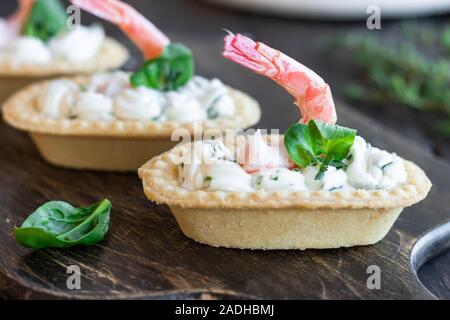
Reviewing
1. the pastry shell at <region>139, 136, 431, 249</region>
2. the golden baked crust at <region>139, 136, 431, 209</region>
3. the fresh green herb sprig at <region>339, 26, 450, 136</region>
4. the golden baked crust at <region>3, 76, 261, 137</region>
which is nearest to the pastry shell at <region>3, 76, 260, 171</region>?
the golden baked crust at <region>3, 76, 261, 137</region>

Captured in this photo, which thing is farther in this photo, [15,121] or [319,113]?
[15,121]

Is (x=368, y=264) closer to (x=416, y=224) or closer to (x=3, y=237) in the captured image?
(x=416, y=224)

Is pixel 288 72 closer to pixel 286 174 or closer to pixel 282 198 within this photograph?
pixel 286 174

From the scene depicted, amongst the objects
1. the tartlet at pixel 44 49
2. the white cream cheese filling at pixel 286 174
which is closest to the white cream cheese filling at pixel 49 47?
the tartlet at pixel 44 49

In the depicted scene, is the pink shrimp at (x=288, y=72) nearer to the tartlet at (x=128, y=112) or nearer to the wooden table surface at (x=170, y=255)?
the wooden table surface at (x=170, y=255)

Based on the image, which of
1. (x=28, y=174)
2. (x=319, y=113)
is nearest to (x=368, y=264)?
(x=319, y=113)
